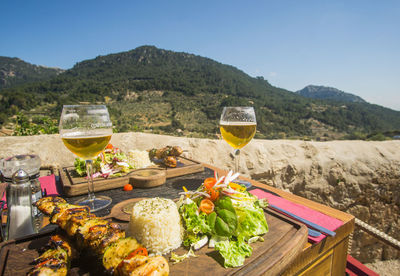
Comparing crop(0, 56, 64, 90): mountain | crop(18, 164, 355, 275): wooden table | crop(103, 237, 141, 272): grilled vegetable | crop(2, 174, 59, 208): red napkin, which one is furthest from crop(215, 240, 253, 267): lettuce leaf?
crop(0, 56, 64, 90): mountain

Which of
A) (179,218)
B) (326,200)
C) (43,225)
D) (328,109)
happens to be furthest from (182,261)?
(328,109)

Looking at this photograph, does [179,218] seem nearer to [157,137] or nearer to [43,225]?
[43,225]

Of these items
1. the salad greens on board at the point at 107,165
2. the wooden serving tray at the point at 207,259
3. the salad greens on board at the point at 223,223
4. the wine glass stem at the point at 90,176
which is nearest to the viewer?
the wooden serving tray at the point at 207,259

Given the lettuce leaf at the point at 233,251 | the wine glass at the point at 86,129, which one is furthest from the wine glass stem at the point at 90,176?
the lettuce leaf at the point at 233,251

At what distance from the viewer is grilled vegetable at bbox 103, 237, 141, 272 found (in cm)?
85

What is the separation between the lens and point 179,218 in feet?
3.87

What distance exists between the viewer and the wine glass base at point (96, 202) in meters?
1.56

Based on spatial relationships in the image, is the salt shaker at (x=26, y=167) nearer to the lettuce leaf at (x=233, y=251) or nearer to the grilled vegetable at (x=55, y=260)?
the grilled vegetable at (x=55, y=260)

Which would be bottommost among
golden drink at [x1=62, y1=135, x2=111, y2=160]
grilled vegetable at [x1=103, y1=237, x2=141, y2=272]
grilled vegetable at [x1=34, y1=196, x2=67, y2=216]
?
grilled vegetable at [x1=103, y1=237, x2=141, y2=272]

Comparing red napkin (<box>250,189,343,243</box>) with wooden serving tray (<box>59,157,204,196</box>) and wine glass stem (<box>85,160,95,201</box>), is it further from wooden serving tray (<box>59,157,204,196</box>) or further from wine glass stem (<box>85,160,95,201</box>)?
wine glass stem (<box>85,160,95,201</box>)

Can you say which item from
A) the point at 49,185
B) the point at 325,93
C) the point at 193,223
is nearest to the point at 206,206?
the point at 193,223

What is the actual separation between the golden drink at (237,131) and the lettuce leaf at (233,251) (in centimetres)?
109

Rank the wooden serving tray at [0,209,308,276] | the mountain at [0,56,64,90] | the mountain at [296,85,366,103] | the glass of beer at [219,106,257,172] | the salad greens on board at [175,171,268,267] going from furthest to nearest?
the mountain at [296,85,366,103] → the mountain at [0,56,64,90] → the glass of beer at [219,106,257,172] → the salad greens on board at [175,171,268,267] → the wooden serving tray at [0,209,308,276]

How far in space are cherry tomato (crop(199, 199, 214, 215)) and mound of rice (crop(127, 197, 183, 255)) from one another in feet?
0.49
